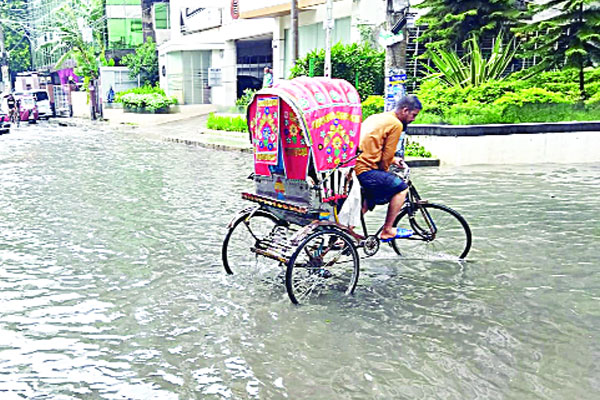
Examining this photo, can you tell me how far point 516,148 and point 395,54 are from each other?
3.80 meters

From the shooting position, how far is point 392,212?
6516 millimetres

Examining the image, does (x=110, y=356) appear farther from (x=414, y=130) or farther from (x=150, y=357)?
(x=414, y=130)

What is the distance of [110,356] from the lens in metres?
4.87

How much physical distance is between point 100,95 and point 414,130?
32.2m

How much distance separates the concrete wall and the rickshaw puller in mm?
8902

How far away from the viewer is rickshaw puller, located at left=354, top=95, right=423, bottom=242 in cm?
630

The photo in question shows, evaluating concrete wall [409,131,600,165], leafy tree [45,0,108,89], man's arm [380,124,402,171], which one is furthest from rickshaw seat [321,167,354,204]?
leafy tree [45,0,108,89]

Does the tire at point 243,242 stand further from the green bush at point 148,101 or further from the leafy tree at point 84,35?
the leafy tree at point 84,35

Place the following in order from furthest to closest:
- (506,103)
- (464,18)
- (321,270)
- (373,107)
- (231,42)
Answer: (231,42)
(464,18)
(373,107)
(506,103)
(321,270)

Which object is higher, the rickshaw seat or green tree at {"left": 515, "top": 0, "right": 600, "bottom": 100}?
green tree at {"left": 515, "top": 0, "right": 600, "bottom": 100}

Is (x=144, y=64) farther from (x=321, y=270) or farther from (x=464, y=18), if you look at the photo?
(x=321, y=270)

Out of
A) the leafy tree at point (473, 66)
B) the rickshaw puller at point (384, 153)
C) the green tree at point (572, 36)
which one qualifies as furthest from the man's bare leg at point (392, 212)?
the green tree at point (572, 36)

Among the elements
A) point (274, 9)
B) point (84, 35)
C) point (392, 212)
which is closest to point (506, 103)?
point (392, 212)

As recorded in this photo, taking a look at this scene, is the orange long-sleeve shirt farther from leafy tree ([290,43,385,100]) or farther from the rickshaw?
leafy tree ([290,43,385,100])
